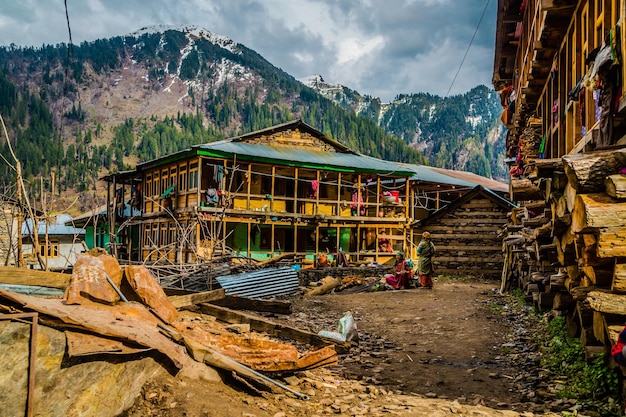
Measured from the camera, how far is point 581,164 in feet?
16.6

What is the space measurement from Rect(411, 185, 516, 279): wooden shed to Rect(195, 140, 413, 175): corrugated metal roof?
4182 millimetres

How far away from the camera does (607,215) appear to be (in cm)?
480

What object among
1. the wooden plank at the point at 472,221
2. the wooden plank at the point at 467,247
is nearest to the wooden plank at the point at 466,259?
the wooden plank at the point at 467,247

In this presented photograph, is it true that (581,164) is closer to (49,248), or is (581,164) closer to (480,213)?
(480,213)

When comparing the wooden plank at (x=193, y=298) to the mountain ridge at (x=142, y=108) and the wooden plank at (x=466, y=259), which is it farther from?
the mountain ridge at (x=142, y=108)

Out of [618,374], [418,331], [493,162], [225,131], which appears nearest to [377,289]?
[418,331]

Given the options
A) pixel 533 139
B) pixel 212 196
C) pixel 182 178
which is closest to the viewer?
pixel 533 139

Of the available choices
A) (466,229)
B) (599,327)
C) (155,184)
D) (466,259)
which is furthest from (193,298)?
(155,184)

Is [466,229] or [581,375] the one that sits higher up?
[466,229]

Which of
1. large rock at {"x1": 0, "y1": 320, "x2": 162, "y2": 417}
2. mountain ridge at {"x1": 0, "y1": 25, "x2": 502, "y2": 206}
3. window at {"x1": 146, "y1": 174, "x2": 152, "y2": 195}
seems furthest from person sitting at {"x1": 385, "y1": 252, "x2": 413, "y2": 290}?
mountain ridge at {"x1": 0, "y1": 25, "x2": 502, "y2": 206}

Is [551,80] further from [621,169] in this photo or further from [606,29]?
[621,169]

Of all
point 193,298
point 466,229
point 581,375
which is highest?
point 466,229

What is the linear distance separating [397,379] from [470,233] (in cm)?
1859

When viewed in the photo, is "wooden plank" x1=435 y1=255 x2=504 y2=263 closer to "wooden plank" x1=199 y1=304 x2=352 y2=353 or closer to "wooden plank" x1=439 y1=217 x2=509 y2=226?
"wooden plank" x1=439 y1=217 x2=509 y2=226
